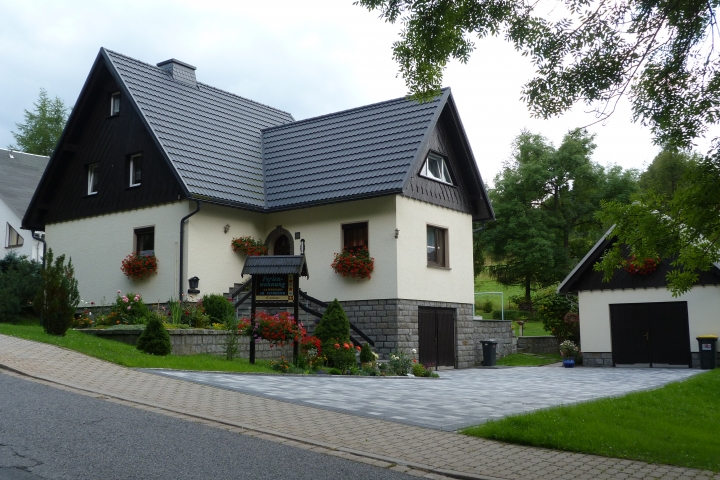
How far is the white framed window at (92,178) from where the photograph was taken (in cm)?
2481

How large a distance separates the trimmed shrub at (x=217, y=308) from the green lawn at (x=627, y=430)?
1095 centimetres

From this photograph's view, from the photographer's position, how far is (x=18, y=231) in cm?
3944

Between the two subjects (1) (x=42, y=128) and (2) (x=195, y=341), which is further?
(1) (x=42, y=128)

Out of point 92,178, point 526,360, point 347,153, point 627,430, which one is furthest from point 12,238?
point 627,430

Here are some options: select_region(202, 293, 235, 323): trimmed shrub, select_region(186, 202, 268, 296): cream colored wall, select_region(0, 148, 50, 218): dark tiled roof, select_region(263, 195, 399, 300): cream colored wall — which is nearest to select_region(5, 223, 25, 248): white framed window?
select_region(0, 148, 50, 218): dark tiled roof

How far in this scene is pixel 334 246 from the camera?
73.7 ft

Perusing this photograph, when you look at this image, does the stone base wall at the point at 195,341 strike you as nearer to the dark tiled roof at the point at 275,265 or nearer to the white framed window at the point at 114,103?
the dark tiled roof at the point at 275,265

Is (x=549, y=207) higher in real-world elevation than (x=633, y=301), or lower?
higher

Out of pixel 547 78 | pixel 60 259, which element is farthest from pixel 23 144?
pixel 547 78

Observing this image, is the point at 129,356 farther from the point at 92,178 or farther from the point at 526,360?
the point at 526,360

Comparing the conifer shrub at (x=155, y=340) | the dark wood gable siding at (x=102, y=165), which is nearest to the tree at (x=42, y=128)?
the dark wood gable siding at (x=102, y=165)

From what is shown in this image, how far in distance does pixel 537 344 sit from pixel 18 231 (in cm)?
2740

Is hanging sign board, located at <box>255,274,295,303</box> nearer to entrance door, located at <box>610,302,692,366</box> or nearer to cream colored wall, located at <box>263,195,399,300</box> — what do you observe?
cream colored wall, located at <box>263,195,399,300</box>

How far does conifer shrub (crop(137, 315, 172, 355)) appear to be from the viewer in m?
15.6
